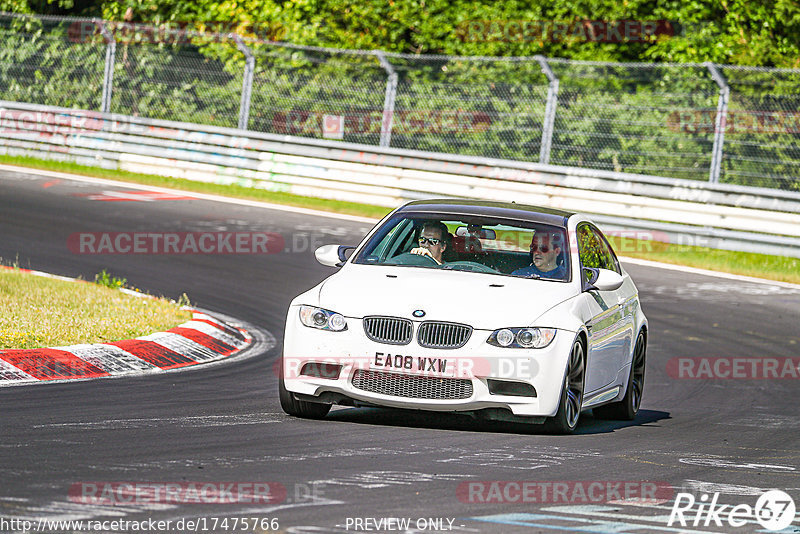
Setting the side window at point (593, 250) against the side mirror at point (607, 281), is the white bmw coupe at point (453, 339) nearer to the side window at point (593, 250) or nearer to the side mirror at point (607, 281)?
the side mirror at point (607, 281)

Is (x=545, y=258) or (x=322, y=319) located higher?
(x=545, y=258)

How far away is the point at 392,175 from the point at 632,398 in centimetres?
1335

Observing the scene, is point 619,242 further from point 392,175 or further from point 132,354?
point 132,354

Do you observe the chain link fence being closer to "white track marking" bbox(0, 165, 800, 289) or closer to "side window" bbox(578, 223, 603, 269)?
"white track marking" bbox(0, 165, 800, 289)

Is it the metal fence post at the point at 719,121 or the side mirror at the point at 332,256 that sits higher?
the metal fence post at the point at 719,121

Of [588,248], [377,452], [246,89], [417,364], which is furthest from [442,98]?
[377,452]

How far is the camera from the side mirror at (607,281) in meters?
8.77

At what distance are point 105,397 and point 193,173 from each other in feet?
54.5

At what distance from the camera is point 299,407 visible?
8242mm

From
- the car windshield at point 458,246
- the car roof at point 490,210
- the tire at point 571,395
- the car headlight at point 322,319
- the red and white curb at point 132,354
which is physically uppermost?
the car roof at point 490,210

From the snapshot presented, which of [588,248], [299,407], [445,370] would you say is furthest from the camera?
[588,248]

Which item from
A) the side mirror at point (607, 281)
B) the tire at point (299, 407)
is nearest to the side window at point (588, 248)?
the side mirror at point (607, 281)

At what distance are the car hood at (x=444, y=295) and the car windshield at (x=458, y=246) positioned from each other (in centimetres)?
33

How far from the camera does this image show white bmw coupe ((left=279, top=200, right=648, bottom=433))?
25.7 ft
